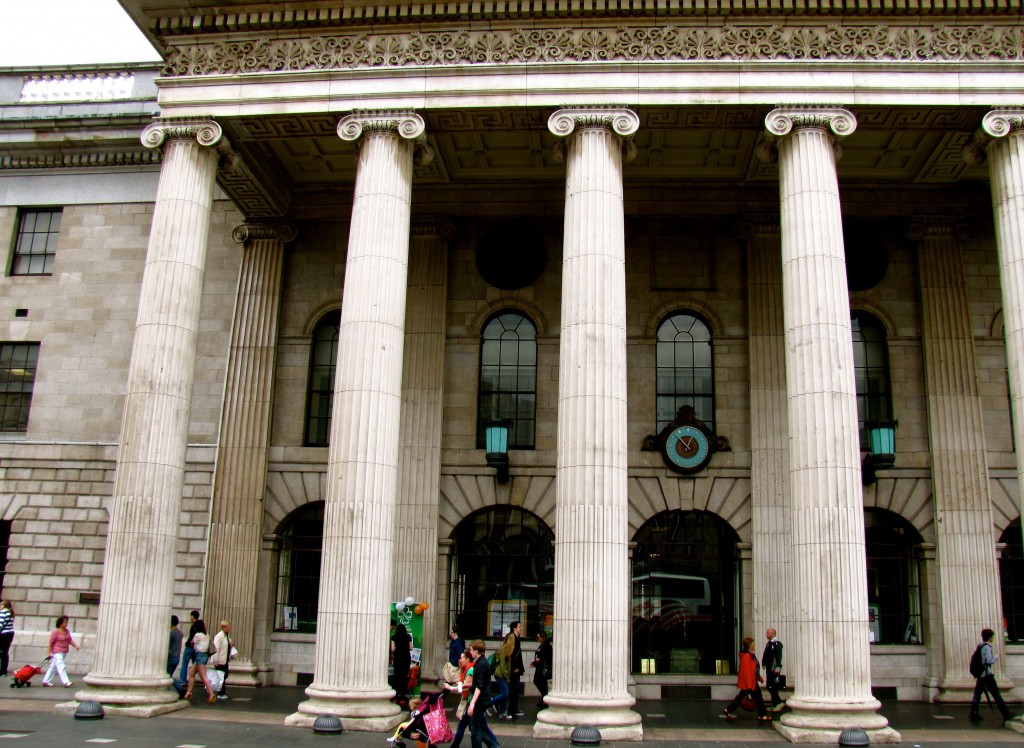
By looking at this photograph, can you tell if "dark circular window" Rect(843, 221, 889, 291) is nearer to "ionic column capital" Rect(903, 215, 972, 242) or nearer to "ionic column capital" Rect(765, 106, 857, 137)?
"ionic column capital" Rect(903, 215, 972, 242)

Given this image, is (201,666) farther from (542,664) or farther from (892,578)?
(892,578)

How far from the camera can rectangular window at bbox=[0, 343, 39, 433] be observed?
78.1ft

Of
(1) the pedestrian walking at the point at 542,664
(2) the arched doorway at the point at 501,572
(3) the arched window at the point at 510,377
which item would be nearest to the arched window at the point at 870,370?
(3) the arched window at the point at 510,377

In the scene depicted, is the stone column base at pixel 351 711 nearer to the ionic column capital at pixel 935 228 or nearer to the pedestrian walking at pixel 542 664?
the pedestrian walking at pixel 542 664

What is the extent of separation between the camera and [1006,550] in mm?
20953

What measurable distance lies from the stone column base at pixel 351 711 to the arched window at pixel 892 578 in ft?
38.0

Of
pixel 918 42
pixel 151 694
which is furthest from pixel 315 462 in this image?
pixel 918 42

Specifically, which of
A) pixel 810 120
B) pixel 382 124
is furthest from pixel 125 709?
pixel 810 120

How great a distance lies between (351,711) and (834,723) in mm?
8056

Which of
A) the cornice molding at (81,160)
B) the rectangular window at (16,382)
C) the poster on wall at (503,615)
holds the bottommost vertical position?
the poster on wall at (503,615)

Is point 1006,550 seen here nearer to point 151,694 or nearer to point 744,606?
point 744,606

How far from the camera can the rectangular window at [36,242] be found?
81.3ft

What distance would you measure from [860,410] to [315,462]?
13.4 meters

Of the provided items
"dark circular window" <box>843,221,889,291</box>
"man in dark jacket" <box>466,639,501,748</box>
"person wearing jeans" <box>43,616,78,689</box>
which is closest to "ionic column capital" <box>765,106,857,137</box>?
"dark circular window" <box>843,221,889,291</box>
